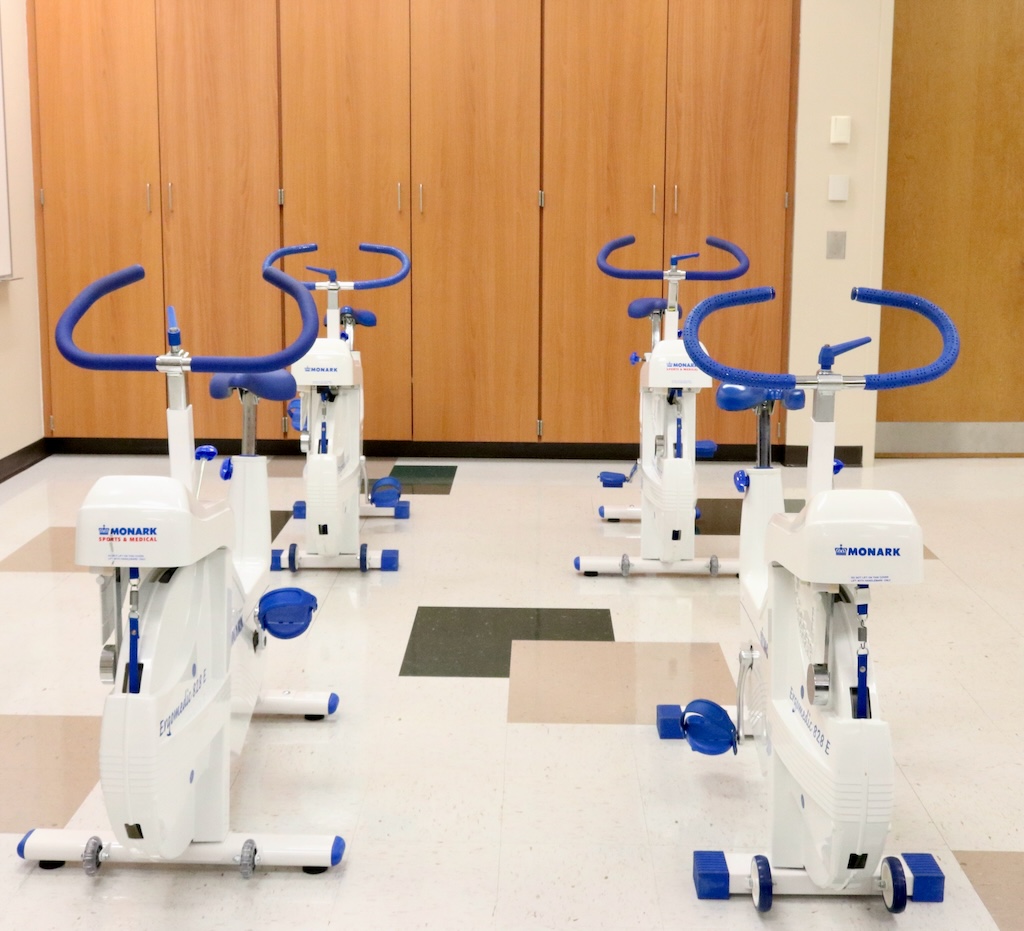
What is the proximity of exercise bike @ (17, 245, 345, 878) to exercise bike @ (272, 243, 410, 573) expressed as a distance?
4.92ft

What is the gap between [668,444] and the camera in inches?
161

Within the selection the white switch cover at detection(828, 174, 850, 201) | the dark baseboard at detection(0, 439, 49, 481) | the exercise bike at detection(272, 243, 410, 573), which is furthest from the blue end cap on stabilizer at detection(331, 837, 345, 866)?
the white switch cover at detection(828, 174, 850, 201)

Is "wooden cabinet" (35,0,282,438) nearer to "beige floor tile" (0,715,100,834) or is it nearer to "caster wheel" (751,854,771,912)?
"beige floor tile" (0,715,100,834)

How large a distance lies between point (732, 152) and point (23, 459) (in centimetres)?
356

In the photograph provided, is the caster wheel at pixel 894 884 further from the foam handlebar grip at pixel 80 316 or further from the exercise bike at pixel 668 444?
the exercise bike at pixel 668 444

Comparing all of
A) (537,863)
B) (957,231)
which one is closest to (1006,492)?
(957,231)

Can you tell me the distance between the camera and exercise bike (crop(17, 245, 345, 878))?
2.03m

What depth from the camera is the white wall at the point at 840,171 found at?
5.84 meters

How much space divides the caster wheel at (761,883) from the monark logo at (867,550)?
0.64 metres

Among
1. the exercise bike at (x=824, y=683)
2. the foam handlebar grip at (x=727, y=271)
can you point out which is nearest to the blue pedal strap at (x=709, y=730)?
the exercise bike at (x=824, y=683)

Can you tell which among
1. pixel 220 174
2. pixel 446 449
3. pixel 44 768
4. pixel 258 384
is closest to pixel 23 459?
pixel 220 174

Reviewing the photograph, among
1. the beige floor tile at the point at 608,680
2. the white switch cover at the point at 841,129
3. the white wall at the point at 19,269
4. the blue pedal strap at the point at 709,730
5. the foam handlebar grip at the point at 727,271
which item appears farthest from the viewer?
the white switch cover at the point at 841,129

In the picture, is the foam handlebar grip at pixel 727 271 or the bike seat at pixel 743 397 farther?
the foam handlebar grip at pixel 727 271

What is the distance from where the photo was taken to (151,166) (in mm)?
6055
